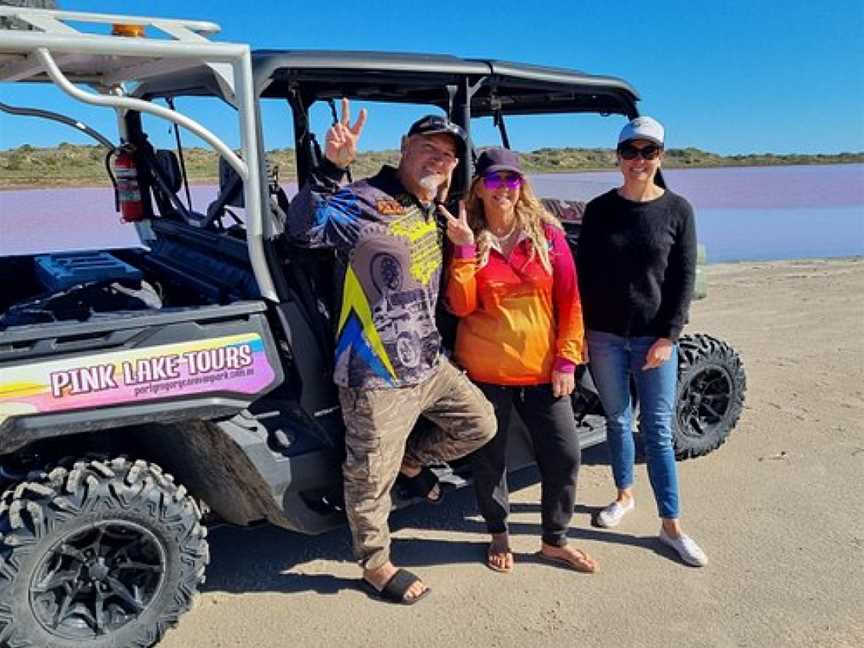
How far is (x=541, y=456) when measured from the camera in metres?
3.53

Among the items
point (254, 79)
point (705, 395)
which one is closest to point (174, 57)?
point (254, 79)

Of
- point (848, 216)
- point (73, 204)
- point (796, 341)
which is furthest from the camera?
point (848, 216)

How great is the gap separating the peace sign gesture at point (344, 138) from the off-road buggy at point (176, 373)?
243mm

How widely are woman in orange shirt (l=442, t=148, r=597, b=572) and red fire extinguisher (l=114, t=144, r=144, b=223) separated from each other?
1872 mm

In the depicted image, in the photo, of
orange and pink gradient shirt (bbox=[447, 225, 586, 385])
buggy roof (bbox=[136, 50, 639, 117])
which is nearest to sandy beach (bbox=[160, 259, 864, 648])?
orange and pink gradient shirt (bbox=[447, 225, 586, 385])

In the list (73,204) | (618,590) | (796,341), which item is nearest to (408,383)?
(618,590)

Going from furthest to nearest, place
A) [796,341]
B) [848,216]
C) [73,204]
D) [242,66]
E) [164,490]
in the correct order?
[848,216] < [73,204] < [796,341] < [164,490] < [242,66]

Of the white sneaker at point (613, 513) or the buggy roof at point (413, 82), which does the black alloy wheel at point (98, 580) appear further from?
the white sneaker at point (613, 513)

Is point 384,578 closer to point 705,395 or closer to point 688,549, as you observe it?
point 688,549

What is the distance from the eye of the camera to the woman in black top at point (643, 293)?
3.48m

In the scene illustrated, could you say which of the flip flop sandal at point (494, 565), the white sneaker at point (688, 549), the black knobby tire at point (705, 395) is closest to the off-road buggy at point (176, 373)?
the flip flop sandal at point (494, 565)

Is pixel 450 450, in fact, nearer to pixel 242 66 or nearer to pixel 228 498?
pixel 228 498

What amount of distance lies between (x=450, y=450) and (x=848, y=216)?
23142 millimetres

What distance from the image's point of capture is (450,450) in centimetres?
340
